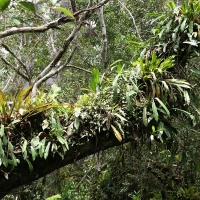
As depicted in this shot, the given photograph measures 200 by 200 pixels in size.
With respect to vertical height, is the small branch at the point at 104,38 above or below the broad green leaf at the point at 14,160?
above

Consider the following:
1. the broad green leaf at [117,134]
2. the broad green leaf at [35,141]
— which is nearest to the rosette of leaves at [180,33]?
the broad green leaf at [117,134]

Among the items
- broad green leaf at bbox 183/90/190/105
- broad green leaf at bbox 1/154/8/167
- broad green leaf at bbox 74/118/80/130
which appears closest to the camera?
broad green leaf at bbox 1/154/8/167

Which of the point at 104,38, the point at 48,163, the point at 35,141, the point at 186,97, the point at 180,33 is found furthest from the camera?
the point at 104,38

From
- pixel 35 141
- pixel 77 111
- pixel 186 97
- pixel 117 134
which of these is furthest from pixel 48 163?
pixel 186 97

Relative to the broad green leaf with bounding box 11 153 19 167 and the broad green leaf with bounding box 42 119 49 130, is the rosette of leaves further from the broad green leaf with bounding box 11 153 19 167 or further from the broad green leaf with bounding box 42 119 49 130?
the broad green leaf with bounding box 11 153 19 167

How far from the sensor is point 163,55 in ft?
9.43

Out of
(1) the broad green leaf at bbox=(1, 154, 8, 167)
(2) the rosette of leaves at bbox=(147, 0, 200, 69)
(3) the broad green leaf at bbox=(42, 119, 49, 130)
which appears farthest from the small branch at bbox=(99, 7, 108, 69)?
(1) the broad green leaf at bbox=(1, 154, 8, 167)

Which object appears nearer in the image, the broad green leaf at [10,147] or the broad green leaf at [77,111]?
the broad green leaf at [10,147]

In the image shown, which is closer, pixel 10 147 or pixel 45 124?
pixel 10 147

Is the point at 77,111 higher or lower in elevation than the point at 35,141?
higher

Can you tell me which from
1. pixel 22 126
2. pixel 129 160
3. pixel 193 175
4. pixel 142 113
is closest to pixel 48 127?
pixel 22 126

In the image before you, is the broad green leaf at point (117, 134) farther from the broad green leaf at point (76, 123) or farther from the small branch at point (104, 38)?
the small branch at point (104, 38)

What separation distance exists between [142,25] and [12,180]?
11.9ft

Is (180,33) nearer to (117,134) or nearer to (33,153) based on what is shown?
(117,134)
